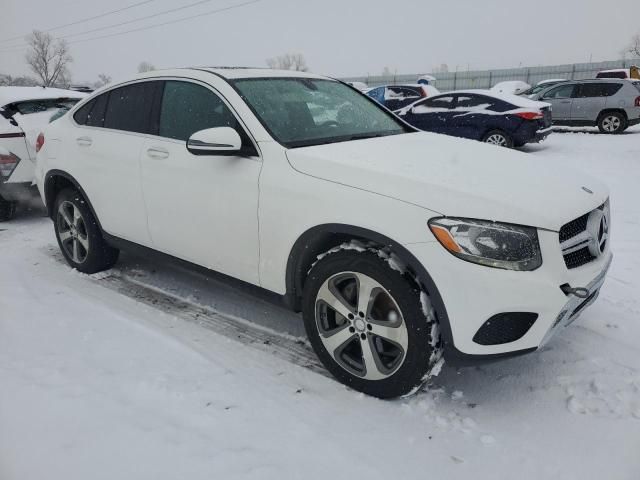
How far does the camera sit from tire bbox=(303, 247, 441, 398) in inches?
91.0

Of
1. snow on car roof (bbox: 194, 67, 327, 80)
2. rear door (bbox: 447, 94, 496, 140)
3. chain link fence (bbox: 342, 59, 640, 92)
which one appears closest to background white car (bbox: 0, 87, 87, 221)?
snow on car roof (bbox: 194, 67, 327, 80)

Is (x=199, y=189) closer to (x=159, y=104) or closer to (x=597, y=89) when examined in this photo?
(x=159, y=104)

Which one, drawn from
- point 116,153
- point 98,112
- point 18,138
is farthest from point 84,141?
point 18,138

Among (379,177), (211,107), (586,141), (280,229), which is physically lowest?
(586,141)

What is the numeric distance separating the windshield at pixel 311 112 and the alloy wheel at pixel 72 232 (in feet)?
6.71

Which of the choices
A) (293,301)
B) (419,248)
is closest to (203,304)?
(293,301)

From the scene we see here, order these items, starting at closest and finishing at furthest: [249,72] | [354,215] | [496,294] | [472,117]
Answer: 1. [496,294]
2. [354,215]
3. [249,72]
4. [472,117]

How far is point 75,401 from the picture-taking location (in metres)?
2.55

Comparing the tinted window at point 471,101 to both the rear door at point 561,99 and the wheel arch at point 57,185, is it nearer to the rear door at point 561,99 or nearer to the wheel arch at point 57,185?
the rear door at point 561,99

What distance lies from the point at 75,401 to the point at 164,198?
4.48 feet

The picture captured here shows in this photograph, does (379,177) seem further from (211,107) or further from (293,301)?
(211,107)

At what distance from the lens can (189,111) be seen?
3.31 m

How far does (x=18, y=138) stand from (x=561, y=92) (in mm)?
13538

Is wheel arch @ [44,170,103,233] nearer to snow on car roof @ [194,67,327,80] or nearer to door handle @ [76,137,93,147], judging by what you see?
door handle @ [76,137,93,147]
